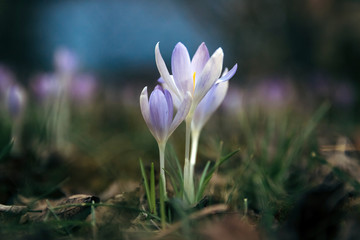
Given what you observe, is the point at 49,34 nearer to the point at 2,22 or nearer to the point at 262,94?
the point at 2,22

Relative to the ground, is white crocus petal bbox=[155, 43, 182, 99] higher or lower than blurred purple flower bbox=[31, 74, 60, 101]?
higher

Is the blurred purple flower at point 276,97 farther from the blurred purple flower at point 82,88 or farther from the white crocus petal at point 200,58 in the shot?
the white crocus petal at point 200,58

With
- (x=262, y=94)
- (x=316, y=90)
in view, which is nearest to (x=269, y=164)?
(x=262, y=94)

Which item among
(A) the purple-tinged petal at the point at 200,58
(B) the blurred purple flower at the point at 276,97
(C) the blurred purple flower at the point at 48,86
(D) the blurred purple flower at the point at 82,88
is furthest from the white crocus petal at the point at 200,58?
(D) the blurred purple flower at the point at 82,88

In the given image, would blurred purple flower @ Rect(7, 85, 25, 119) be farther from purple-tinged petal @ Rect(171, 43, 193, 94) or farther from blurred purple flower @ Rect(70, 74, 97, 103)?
blurred purple flower @ Rect(70, 74, 97, 103)

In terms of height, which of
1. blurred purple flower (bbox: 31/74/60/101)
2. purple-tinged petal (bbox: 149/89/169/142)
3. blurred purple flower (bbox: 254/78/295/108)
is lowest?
blurred purple flower (bbox: 254/78/295/108)

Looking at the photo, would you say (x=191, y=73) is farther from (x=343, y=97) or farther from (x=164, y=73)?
(x=343, y=97)

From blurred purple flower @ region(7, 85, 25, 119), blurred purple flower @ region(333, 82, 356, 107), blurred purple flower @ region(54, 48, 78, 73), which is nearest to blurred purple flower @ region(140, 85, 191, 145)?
blurred purple flower @ region(7, 85, 25, 119)
